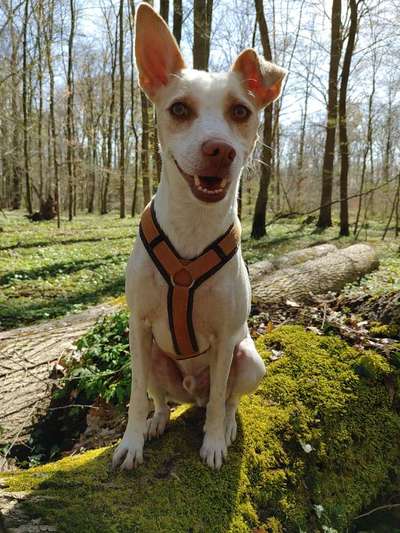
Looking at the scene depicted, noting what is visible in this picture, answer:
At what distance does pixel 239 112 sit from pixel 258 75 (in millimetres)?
399

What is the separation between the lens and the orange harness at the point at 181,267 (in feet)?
7.93

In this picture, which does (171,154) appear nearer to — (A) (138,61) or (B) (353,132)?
(A) (138,61)

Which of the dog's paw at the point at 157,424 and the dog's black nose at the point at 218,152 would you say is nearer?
the dog's black nose at the point at 218,152

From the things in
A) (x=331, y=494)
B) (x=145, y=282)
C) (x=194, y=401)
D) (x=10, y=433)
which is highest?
(x=145, y=282)

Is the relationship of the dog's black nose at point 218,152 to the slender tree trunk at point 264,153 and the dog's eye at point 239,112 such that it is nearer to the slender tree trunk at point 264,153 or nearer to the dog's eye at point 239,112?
the dog's eye at point 239,112

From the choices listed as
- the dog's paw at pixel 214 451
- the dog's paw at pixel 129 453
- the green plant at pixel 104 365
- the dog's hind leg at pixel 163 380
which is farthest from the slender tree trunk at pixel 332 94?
the dog's paw at pixel 129 453

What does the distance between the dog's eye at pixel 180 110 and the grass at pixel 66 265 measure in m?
5.00

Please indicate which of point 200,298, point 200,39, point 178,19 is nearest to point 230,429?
point 200,298

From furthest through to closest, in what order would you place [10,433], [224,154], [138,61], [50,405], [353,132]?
[353,132], [50,405], [10,433], [138,61], [224,154]

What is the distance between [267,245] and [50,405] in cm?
1060

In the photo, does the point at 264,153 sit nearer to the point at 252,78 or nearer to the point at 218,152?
the point at 252,78

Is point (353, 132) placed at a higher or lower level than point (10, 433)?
higher

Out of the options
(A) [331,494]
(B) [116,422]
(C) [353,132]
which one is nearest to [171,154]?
(A) [331,494]

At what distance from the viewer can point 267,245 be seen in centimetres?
1375
